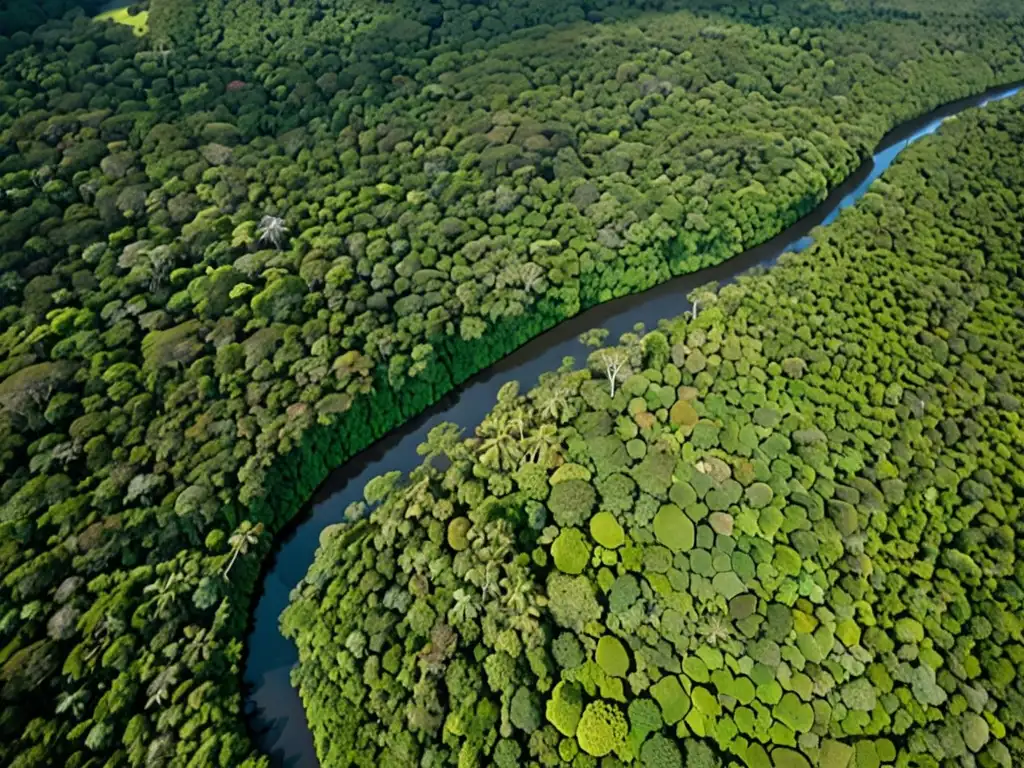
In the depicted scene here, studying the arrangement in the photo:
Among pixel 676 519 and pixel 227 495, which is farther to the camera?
pixel 227 495

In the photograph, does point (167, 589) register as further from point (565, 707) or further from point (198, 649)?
point (565, 707)

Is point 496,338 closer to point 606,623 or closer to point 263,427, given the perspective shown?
point 263,427

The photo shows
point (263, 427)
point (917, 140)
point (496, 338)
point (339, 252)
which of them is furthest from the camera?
point (917, 140)

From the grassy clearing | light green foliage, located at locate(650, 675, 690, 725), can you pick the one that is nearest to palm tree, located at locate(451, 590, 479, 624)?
light green foliage, located at locate(650, 675, 690, 725)

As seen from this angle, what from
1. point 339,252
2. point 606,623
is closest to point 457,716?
point 606,623

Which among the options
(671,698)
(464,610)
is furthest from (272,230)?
(671,698)

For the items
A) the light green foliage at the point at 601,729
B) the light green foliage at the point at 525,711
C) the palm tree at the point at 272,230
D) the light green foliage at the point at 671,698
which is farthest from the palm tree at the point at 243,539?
the palm tree at the point at 272,230
